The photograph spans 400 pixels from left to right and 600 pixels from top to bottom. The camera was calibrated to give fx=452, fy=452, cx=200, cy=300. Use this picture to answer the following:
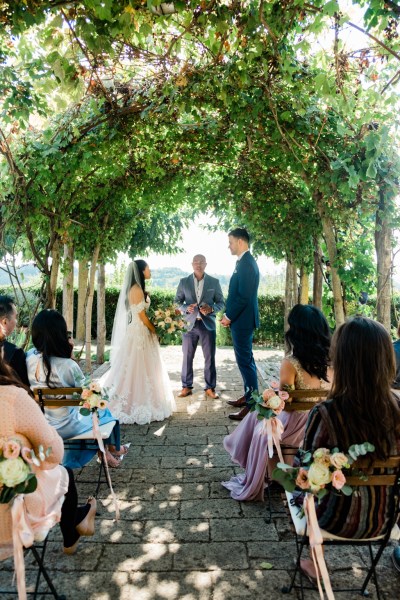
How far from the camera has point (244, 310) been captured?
6086 mm

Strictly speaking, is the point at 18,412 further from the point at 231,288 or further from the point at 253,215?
the point at 253,215

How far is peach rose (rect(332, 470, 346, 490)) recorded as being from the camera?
6.72 feet

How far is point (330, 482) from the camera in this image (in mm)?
2160

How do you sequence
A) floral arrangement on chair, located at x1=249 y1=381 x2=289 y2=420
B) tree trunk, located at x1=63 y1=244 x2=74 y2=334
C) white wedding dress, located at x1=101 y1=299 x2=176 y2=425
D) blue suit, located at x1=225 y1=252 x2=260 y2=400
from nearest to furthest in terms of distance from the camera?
floral arrangement on chair, located at x1=249 y1=381 x2=289 y2=420 → white wedding dress, located at x1=101 y1=299 x2=176 y2=425 → blue suit, located at x1=225 y1=252 x2=260 y2=400 → tree trunk, located at x1=63 y1=244 x2=74 y2=334

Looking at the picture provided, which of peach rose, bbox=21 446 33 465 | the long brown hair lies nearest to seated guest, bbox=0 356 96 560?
the long brown hair

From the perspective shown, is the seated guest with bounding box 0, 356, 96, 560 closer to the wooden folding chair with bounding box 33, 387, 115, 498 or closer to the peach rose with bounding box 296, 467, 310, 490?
the wooden folding chair with bounding box 33, 387, 115, 498

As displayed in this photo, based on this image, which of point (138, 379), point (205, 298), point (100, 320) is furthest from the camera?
point (100, 320)

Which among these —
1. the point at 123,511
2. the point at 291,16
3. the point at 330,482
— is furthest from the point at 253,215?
the point at 330,482

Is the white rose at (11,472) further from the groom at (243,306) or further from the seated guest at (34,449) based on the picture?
the groom at (243,306)

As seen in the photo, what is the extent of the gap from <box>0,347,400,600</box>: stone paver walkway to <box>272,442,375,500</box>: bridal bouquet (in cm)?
91

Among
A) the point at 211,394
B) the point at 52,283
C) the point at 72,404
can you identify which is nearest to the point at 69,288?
the point at 52,283

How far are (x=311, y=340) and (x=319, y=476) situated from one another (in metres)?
1.55

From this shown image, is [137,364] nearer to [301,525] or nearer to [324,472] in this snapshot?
[301,525]

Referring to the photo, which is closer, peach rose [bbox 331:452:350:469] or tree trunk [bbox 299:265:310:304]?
peach rose [bbox 331:452:350:469]
